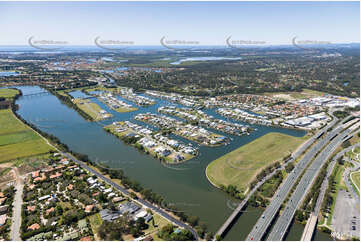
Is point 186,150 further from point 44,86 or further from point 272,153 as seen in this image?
point 44,86

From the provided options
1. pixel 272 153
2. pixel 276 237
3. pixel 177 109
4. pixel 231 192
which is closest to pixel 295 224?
pixel 276 237

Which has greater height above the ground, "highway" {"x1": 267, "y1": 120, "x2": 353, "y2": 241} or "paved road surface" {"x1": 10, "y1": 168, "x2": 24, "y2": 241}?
"highway" {"x1": 267, "y1": 120, "x2": 353, "y2": 241}

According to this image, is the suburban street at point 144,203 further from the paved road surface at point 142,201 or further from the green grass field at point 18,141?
the green grass field at point 18,141

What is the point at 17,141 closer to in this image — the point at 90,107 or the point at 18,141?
the point at 18,141

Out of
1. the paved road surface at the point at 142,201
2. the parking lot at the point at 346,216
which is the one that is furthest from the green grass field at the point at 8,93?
the parking lot at the point at 346,216

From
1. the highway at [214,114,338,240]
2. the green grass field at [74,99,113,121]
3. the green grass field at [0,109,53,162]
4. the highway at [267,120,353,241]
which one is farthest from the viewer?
the green grass field at [74,99,113,121]

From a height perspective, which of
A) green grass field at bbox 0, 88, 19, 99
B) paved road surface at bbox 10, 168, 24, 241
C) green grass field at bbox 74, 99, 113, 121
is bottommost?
paved road surface at bbox 10, 168, 24, 241

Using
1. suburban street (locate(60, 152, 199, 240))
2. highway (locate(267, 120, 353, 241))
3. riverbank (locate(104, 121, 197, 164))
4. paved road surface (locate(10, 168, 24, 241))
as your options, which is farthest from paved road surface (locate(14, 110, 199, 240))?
riverbank (locate(104, 121, 197, 164))

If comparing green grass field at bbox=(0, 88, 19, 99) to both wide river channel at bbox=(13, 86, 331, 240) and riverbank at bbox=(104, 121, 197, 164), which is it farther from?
riverbank at bbox=(104, 121, 197, 164)
